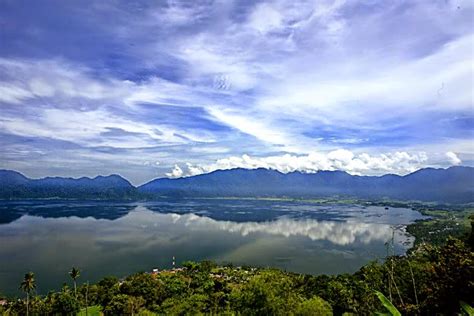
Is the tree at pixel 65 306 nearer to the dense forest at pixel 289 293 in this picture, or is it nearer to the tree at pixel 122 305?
the dense forest at pixel 289 293

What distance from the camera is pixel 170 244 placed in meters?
47.2

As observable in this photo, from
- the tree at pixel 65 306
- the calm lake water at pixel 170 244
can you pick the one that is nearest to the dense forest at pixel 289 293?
the tree at pixel 65 306

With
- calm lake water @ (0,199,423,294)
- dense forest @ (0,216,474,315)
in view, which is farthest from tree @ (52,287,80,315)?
calm lake water @ (0,199,423,294)

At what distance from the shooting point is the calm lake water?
3412cm

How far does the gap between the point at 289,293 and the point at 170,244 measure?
3836 cm

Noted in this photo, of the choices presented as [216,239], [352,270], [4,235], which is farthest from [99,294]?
[4,235]

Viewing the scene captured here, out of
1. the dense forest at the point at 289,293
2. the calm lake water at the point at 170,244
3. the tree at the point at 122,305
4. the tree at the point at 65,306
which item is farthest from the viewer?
the calm lake water at the point at 170,244

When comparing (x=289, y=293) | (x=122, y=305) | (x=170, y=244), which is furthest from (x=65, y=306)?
(x=170, y=244)

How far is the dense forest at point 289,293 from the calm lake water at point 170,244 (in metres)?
9.85

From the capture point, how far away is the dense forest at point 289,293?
6.28m

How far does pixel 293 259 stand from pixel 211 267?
1274 cm

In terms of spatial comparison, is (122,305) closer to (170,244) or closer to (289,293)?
(289,293)

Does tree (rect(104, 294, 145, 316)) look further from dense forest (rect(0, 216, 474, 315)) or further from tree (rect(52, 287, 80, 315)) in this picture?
tree (rect(52, 287, 80, 315))

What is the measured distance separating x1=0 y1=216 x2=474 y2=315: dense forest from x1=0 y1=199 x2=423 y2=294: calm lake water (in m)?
9.85
